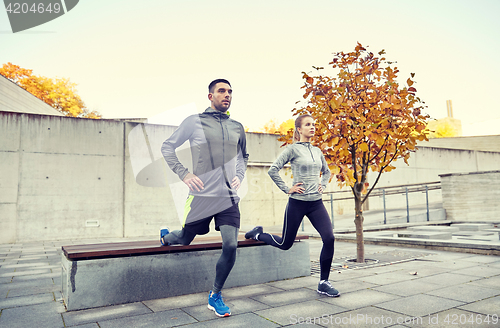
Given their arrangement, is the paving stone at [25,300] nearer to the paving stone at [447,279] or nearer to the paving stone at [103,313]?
the paving stone at [103,313]

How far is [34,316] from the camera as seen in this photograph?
331 centimetres

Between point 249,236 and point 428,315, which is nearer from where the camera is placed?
point 428,315

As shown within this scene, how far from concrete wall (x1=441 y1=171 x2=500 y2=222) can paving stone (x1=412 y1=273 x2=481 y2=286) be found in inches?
415

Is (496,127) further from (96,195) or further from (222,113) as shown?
(222,113)

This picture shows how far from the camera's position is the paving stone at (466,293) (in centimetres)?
362

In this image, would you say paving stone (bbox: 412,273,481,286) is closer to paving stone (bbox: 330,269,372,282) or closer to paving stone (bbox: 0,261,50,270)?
paving stone (bbox: 330,269,372,282)

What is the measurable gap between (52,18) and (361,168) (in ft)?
24.1

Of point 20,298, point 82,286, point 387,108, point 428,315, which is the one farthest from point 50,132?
point 428,315

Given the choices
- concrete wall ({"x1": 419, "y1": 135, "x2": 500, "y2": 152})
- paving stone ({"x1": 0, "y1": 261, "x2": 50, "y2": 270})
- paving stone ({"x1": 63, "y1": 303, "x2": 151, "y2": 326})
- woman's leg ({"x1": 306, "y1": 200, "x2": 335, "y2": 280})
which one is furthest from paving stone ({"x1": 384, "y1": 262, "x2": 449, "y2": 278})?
concrete wall ({"x1": 419, "y1": 135, "x2": 500, "y2": 152})

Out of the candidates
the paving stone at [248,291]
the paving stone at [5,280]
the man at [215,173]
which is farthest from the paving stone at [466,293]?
the paving stone at [5,280]

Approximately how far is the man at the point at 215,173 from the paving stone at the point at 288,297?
62 cm

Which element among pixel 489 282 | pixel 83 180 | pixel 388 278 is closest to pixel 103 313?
pixel 388 278

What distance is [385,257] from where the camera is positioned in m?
6.41

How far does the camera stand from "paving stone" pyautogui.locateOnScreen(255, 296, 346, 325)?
10.2 ft
